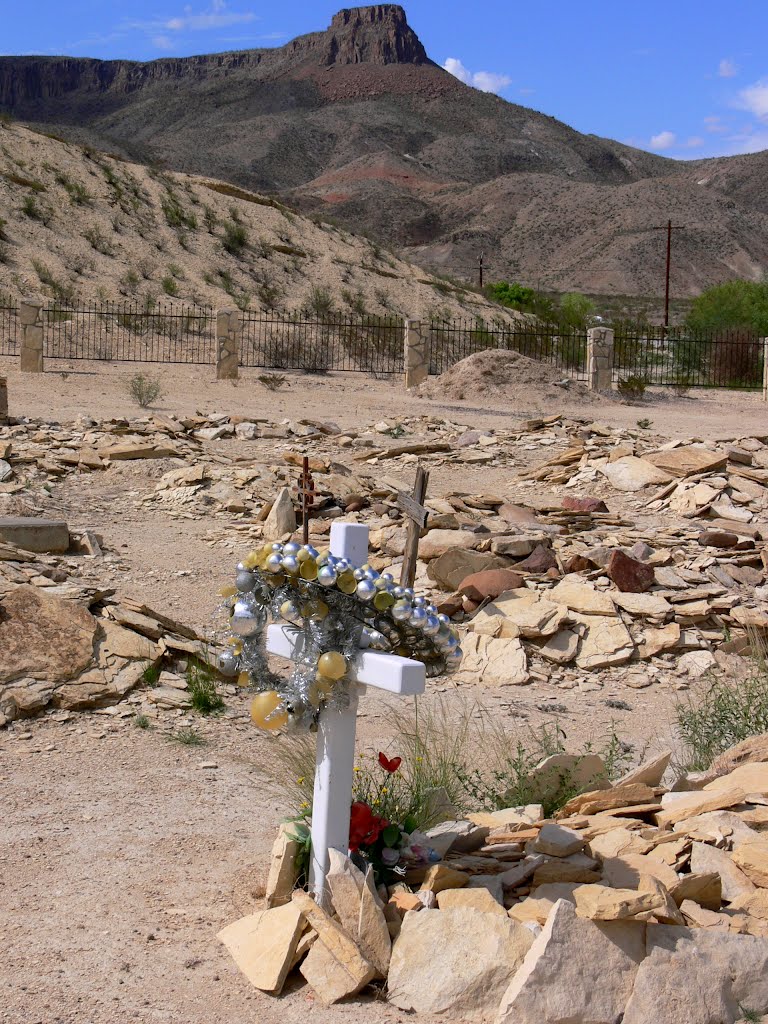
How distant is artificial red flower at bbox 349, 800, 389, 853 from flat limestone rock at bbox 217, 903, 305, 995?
0.33m

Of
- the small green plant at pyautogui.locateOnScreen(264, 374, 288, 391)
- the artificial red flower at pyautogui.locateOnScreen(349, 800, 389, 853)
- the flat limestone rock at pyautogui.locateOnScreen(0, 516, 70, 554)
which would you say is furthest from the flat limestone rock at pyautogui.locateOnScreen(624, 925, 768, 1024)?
the small green plant at pyautogui.locateOnScreen(264, 374, 288, 391)

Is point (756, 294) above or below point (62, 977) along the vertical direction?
above

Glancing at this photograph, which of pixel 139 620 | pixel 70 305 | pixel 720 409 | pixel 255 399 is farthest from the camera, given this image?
pixel 70 305

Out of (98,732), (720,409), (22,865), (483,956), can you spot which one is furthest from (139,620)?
(720,409)

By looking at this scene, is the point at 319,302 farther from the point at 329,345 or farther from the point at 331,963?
the point at 331,963

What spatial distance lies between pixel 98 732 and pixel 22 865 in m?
1.78

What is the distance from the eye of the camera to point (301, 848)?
4.03 metres

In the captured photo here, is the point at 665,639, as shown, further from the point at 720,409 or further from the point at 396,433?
the point at 720,409

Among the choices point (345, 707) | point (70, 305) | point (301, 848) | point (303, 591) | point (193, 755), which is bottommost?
point (193, 755)

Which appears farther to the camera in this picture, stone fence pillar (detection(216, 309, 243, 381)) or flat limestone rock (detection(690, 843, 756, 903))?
stone fence pillar (detection(216, 309, 243, 381))

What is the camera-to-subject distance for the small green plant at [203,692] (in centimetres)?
690

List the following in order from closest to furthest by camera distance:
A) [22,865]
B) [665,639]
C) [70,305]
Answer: [22,865] < [665,639] < [70,305]

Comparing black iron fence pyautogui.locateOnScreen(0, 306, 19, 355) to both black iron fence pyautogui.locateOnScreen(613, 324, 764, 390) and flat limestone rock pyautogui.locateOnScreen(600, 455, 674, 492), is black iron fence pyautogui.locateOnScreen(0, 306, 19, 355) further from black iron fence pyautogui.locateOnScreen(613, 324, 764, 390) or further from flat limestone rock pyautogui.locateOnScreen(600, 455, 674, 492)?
flat limestone rock pyautogui.locateOnScreen(600, 455, 674, 492)

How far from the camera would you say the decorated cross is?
3.75 meters
